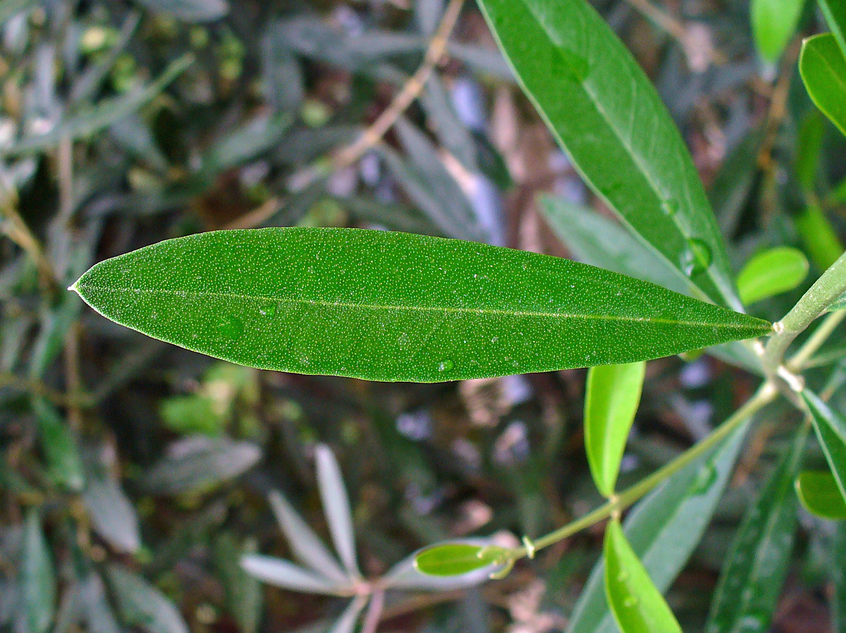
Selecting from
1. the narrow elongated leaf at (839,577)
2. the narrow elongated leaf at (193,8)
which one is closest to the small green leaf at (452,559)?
the narrow elongated leaf at (839,577)

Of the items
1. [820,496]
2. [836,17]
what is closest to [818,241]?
[820,496]

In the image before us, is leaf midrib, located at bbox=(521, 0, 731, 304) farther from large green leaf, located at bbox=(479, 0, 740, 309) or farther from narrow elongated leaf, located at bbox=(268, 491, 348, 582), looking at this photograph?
narrow elongated leaf, located at bbox=(268, 491, 348, 582)

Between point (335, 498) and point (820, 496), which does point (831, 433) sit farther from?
point (335, 498)

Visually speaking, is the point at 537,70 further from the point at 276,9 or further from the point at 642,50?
the point at 642,50

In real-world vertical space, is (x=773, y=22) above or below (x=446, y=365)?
above

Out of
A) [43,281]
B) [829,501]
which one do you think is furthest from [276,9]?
[829,501]
